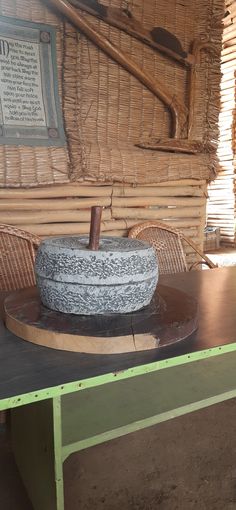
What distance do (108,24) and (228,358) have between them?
7.95ft

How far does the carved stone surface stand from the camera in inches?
41.6

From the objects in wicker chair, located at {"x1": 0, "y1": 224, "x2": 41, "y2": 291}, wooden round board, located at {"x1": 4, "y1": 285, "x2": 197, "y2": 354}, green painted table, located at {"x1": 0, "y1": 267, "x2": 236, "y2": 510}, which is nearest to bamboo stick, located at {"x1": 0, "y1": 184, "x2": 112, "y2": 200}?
wicker chair, located at {"x1": 0, "y1": 224, "x2": 41, "y2": 291}

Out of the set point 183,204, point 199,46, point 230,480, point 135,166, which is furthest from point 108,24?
point 230,480

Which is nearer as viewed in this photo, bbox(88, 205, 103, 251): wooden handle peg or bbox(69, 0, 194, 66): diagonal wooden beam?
bbox(88, 205, 103, 251): wooden handle peg

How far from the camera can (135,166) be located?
9.58 ft

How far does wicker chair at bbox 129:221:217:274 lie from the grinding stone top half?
1.72m

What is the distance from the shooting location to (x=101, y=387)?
1591 millimetres

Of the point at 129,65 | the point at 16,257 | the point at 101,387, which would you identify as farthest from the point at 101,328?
the point at 129,65

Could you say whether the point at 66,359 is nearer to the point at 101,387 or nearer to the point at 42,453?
the point at 42,453

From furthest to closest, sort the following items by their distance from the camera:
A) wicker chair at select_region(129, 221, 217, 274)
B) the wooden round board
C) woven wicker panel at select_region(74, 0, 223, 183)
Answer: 1. wicker chair at select_region(129, 221, 217, 274)
2. woven wicker panel at select_region(74, 0, 223, 183)
3. the wooden round board

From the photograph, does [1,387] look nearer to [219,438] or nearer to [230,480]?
[230,480]

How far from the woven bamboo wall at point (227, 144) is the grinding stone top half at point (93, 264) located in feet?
17.6

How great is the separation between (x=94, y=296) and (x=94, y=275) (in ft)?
0.22

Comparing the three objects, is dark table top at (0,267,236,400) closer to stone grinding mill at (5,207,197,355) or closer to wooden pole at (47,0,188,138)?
stone grinding mill at (5,207,197,355)
